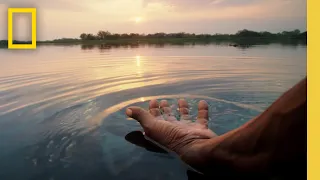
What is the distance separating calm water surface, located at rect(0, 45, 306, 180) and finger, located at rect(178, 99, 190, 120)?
0.08ft

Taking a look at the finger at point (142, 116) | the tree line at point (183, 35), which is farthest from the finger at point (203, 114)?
the tree line at point (183, 35)

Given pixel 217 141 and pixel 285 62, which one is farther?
pixel 285 62

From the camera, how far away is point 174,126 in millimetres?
1475

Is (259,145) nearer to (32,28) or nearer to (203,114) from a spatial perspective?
(203,114)

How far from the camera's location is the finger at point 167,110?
62.9 inches

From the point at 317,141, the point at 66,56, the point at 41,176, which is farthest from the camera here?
the point at 66,56

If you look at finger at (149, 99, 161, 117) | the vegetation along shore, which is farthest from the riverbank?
finger at (149, 99, 161, 117)

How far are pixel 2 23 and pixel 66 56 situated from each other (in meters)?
0.32

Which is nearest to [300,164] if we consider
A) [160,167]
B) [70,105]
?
[160,167]

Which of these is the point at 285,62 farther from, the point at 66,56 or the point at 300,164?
the point at 66,56

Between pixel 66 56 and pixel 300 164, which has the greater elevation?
pixel 66 56

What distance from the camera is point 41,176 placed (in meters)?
1.23

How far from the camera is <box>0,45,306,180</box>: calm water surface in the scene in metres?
1.45

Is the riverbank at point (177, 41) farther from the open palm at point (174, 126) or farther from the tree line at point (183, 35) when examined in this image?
the open palm at point (174, 126)
